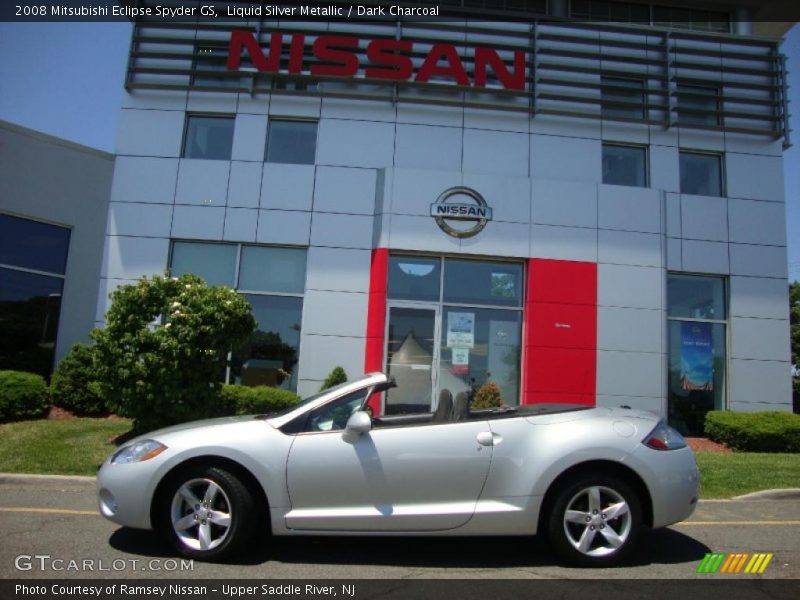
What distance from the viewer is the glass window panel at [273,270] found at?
508 inches

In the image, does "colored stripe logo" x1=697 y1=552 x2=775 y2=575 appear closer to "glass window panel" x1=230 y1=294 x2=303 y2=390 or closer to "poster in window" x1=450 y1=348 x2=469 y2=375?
"poster in window" x1=450 y1=348 x2=469 y2=375

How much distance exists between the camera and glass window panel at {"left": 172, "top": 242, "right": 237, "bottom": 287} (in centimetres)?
1292

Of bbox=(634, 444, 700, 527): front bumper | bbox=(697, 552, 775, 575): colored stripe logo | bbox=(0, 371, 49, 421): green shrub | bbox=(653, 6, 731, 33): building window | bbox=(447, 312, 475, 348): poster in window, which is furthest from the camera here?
bbox=(653, 6, 731, 33): building window

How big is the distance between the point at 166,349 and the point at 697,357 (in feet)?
35.6

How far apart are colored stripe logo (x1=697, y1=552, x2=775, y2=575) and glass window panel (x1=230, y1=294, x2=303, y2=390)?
8947 mm

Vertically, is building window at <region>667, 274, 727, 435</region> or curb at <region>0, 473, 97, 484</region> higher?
building window at <region>667, 274, 727, 435</region>

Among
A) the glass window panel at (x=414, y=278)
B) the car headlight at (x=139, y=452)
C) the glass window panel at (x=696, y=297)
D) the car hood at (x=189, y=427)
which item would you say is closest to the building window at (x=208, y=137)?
the glass window panel at (x=414, y=278)

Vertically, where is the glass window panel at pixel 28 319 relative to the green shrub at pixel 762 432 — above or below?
above

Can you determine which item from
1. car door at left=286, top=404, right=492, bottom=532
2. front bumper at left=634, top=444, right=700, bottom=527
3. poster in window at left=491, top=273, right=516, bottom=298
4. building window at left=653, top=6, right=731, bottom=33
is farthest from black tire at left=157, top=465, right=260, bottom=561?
building window at left=653, top=6, right=731, bottom=33

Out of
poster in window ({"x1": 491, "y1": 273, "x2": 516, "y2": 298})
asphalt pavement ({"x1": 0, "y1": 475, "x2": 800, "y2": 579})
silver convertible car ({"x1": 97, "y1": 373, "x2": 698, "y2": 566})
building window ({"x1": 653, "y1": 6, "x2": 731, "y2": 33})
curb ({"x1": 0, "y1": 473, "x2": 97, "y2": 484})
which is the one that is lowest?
curb ({"x1": 0, "y1": 473, "x2": 97, "y2": 484})

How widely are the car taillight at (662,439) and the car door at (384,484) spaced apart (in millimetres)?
1231

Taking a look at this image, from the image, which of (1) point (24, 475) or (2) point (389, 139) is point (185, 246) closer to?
(2) point (389, 139)

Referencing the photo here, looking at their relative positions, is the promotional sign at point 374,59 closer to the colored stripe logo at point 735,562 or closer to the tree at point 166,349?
the tree at point 166,349

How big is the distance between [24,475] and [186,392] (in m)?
2.21
